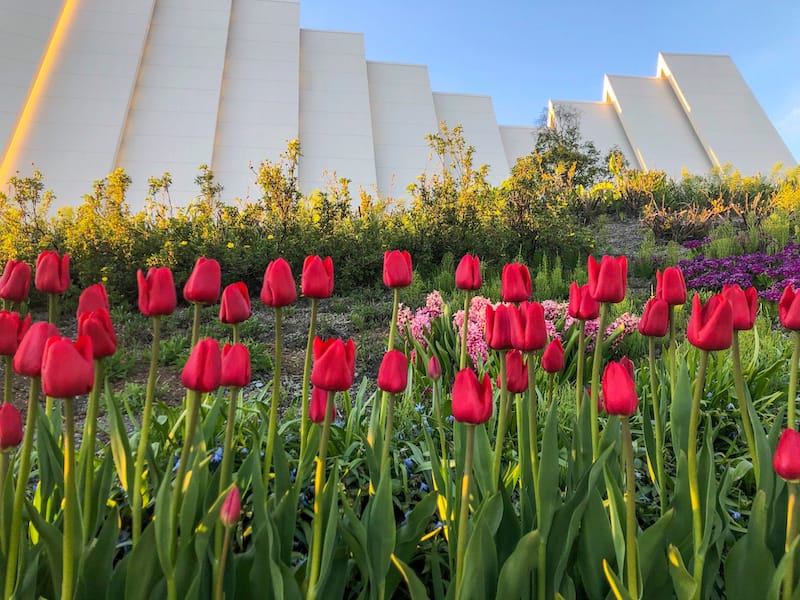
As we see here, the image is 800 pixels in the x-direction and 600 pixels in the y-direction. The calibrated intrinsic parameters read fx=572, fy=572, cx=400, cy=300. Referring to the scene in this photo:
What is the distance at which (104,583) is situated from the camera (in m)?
0.98

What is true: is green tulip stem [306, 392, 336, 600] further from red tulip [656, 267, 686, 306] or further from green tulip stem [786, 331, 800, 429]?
green tulip stem [786, 331, 800, 429]

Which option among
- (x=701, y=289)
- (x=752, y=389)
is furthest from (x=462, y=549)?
(x=701, y=289)

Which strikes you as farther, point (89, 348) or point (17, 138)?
point (17, 138)

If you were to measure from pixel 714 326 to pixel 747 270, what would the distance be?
5.40 metres

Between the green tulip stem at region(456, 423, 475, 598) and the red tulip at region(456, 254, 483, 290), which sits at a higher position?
the red tulip at region(456, 254, 483, 290)

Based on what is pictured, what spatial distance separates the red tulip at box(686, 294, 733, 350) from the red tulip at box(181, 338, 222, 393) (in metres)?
0.73

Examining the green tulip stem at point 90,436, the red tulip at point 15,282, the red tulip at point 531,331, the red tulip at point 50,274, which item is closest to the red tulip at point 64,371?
the green tulip stem at point 90,436

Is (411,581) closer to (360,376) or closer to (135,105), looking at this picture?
(360,376)

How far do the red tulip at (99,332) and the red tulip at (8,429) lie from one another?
142 mm

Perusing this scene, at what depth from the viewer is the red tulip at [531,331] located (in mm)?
995

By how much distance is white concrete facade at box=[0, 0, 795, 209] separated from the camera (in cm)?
1342

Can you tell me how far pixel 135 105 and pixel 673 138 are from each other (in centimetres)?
1704

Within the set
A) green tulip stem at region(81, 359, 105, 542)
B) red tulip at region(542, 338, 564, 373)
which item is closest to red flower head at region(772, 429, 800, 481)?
red tulip at region(542, 338, 564, 373)

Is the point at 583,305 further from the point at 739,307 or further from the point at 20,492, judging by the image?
the point at 20,492
